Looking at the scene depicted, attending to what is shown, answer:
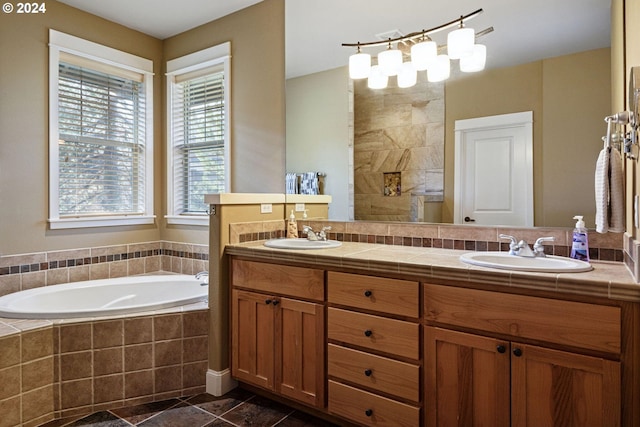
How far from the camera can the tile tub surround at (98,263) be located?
107 inches

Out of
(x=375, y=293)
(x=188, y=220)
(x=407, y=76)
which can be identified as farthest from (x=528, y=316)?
(x=188, y=220)

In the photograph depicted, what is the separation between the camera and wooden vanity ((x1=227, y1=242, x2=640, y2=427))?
51.1 inches

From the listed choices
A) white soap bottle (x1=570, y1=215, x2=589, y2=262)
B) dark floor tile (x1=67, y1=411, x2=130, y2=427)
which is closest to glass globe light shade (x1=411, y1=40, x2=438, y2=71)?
white soap bottle (x1=570, y1=215, x2=589, y2=262)

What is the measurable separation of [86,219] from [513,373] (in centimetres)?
309

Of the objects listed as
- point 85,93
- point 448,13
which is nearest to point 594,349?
point 448,13

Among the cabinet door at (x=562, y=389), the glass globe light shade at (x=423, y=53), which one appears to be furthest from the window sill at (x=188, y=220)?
the cabinet door at (x=562, y=389)

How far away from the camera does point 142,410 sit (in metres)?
2.13

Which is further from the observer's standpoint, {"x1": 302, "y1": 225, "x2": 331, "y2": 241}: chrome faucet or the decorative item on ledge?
{"x1": 302, "y1": 225, "x2": 331, "y2": 241}: chrome faucet

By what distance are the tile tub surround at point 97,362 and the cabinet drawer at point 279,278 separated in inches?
14.4

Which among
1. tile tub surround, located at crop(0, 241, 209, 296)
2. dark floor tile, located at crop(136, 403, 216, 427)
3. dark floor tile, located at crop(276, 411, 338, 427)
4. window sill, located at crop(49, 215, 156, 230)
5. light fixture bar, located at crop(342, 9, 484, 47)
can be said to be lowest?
dark floor tile, located at crop(276, 411, 338, 427)

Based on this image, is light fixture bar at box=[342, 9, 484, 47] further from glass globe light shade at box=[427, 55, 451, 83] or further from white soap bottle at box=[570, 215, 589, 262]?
white soap bottle at box=[570, 215, 589, 262]

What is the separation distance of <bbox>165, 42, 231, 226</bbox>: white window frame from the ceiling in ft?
0.87

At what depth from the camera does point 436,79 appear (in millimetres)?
2248

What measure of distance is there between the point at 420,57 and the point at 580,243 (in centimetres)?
133
